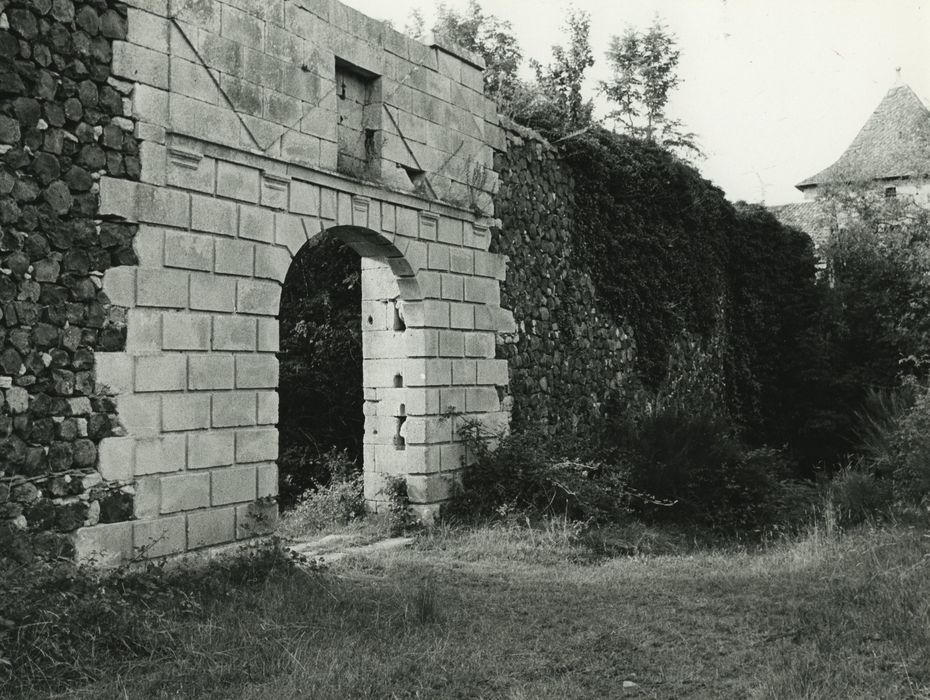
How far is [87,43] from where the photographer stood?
19.4ft

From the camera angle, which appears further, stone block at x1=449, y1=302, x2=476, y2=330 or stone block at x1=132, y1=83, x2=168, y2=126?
stone block at x1=449, y1=302, x2=476, y2=330

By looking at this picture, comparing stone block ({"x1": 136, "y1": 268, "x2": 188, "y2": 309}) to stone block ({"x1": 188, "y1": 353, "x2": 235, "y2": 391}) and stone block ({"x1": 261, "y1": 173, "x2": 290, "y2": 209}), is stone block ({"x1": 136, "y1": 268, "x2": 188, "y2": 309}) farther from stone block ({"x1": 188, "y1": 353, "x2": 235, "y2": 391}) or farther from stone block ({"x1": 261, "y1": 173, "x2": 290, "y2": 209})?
stone block ({"x1": 261, "y1": 173, "x2": 290, "y2": 209})

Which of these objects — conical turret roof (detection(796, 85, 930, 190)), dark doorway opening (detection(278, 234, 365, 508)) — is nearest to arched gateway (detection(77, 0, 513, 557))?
dark doorway opening (detection(278, 234, 365, 508))

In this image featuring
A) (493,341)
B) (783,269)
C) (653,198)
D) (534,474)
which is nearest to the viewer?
(534,474)

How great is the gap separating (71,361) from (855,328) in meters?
17.3

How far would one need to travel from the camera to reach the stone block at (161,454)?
6105 millimetres

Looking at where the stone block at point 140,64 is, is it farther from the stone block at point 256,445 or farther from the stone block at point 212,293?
the stone block at point 256,445

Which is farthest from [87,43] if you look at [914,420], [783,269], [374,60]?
[783,269]

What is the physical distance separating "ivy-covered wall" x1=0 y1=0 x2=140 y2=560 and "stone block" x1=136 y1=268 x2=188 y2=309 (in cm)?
15

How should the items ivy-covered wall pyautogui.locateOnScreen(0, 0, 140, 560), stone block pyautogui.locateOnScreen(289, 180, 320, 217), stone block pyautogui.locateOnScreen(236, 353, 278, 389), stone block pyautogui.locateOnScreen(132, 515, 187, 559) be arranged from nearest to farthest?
ivy-covered wall pyautogui.locateOnScreen(0, 0, 140, 560), stone block pyautogui.locateOnScreen(132, 515, 187, 559), stone block pyautogui.locateOnScreen(236, 353, 278, 389), stone block pyautogui.locateOnScreen(289, 180, 320, 217)

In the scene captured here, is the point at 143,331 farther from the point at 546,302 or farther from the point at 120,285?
the point at 546,302

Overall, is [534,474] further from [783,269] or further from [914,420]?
[783,269]

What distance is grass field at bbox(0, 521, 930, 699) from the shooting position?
14.2 feet

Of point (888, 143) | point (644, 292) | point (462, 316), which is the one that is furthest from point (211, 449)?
point (888, 143)
